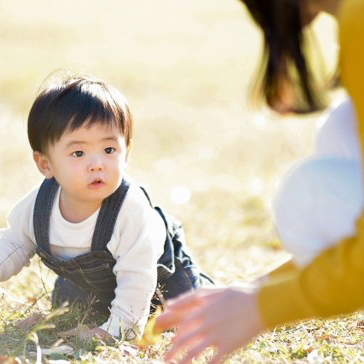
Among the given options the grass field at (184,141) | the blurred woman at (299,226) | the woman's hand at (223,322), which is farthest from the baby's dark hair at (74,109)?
the woman's hand at (223,322)

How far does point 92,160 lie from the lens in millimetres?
3160

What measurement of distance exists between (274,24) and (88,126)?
3.70 feet

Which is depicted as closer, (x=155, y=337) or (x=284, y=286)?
(x=284, y=286)

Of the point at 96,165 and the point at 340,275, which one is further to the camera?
the point at 96,165

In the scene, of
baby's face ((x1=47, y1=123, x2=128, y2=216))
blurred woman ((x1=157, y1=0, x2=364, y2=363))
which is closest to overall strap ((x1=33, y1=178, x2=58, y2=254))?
baby's face ((x1=47, y1=123, x2=128, y2=216))

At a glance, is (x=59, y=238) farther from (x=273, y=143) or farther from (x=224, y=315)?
(x=273, y=143)

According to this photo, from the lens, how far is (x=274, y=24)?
2.18 meters

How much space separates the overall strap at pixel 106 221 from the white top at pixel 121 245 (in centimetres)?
2

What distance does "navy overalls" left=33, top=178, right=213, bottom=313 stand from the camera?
3207 mm

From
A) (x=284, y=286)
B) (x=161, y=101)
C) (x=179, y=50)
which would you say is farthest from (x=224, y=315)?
(x=179, y=50)

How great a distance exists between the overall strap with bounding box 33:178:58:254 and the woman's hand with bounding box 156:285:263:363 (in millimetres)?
1203

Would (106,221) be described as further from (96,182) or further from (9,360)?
(9,360)

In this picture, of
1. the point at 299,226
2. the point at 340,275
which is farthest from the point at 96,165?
the point at 340,275

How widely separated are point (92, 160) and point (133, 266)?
1.25 feet
